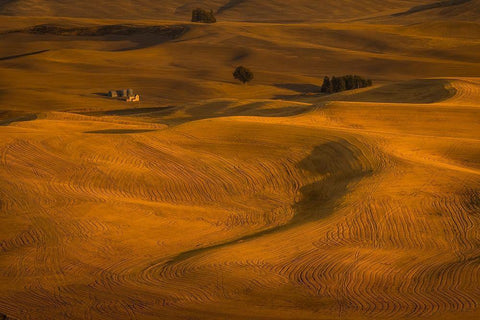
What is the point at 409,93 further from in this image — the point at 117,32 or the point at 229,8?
the point at 229,8

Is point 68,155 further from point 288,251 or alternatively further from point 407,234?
point 407,234

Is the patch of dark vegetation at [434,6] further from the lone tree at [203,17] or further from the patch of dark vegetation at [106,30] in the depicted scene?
the patch of dark vegetation at [106,30]

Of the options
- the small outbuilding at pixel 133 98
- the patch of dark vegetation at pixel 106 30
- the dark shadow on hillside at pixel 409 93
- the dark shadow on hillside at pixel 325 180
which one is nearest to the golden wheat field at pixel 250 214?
the dark shadow on hillside at pixel 325 180

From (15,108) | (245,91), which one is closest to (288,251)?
(15,108)

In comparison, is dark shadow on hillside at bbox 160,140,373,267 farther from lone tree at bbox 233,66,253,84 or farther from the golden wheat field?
lone tree at bbox 233,66,253,84

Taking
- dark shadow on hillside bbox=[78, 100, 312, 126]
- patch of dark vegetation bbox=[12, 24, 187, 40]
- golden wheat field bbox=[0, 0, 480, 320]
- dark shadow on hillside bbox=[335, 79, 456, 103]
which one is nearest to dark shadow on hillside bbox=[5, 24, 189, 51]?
patch of dark vegetation bbox=[12, 24, 187, 40]

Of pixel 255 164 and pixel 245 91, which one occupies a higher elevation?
pixel 255 164
